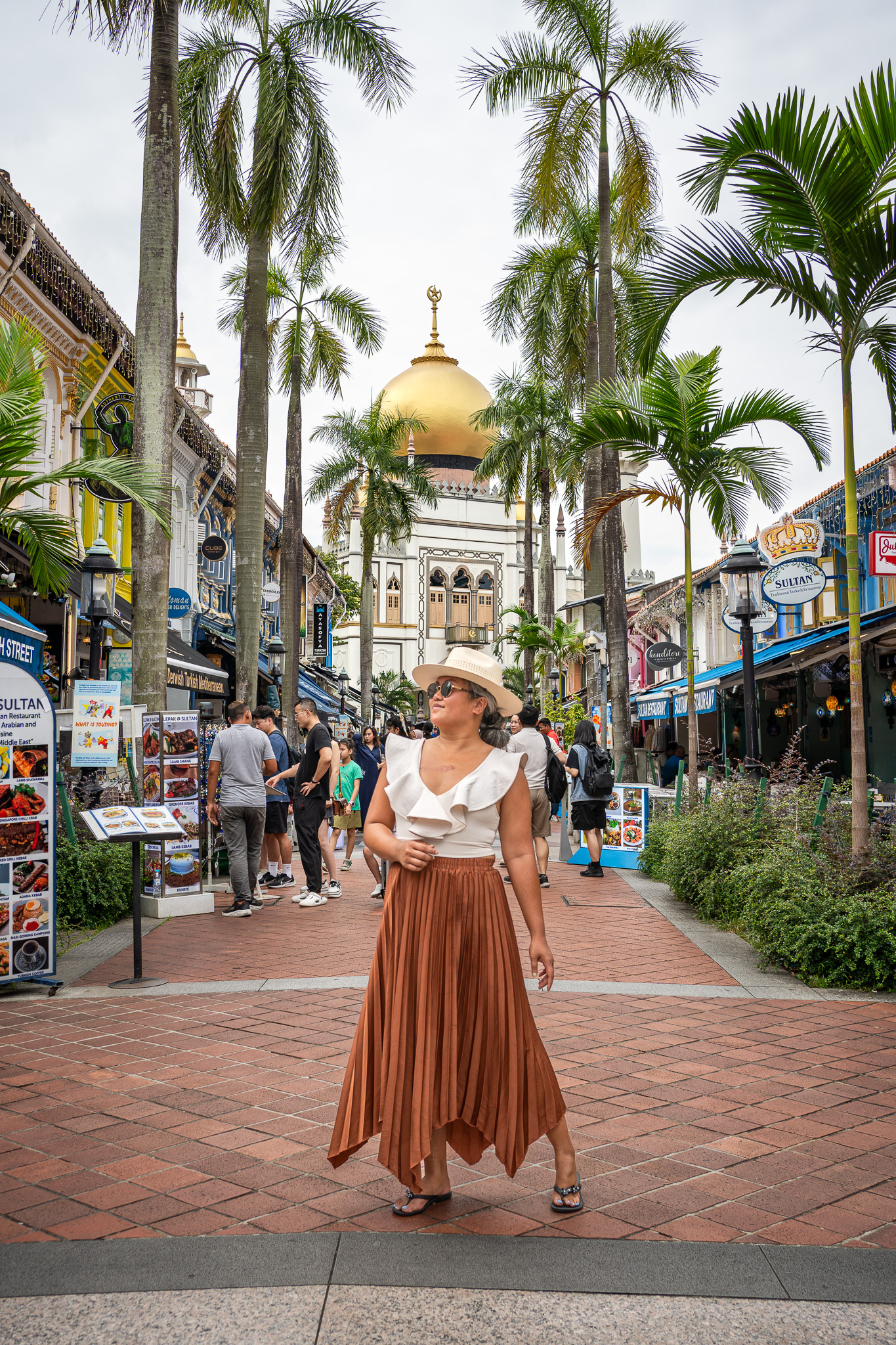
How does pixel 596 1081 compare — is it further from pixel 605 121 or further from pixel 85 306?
pixel 605 121

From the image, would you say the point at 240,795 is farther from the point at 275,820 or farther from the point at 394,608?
the point at 394,608

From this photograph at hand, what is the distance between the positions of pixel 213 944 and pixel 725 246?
632cm

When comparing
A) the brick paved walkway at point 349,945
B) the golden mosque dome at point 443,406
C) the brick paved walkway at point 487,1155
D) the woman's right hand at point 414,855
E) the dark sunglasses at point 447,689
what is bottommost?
the brick paved walkway at point 487,1155

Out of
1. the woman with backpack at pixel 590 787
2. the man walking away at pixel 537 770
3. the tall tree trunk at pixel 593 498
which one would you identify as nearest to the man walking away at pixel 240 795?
the man walking away at pixel 537 770

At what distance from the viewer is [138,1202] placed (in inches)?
140

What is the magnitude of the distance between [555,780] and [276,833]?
9.92ft

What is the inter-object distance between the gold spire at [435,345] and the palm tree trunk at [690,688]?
61.5 m

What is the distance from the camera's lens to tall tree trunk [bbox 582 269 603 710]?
20.1 m

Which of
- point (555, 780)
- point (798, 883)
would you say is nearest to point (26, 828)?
point (798, 883)

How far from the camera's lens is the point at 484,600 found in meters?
71.0

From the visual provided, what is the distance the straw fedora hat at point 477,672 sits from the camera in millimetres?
3590

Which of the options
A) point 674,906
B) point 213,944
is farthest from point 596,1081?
point 674,906

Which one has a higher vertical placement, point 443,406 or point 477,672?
point 443,406

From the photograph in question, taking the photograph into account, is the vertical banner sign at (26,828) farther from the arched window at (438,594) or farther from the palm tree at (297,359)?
the arched window at (438,594)
